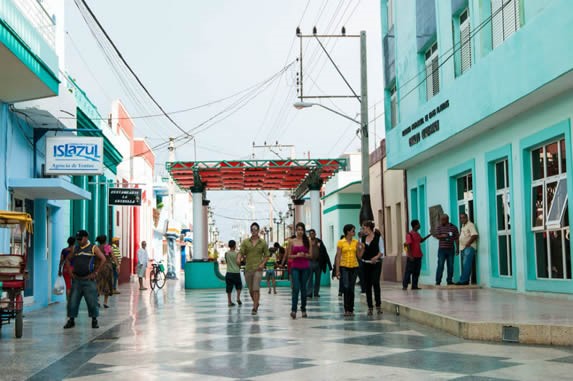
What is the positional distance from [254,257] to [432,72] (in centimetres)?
979

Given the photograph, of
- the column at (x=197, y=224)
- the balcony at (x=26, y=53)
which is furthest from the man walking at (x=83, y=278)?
the column at (x=197, y=224)

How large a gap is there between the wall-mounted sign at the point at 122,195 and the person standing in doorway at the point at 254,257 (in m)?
12.9

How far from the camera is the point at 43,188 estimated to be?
57.1ft

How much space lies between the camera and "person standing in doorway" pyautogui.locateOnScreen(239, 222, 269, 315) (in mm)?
15891

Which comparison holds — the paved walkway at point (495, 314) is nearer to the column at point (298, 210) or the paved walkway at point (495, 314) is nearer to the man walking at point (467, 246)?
the man walking at point (467, 246)

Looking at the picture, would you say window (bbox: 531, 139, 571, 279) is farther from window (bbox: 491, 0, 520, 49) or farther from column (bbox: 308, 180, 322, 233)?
column (bbox: 308, 180, 322, 233)

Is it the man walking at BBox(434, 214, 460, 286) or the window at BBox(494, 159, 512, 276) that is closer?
the window at BBox(494, 159, 512, 276)

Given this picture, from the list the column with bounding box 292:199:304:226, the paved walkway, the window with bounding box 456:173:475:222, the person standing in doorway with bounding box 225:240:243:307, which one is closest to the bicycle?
the column with bounding box 292:199:304:226

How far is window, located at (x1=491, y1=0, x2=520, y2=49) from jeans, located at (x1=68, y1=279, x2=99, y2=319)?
994 centimetres

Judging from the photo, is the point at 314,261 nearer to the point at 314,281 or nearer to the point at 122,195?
the point at 314,281

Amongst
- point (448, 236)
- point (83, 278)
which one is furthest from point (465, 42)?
point (83, 278)

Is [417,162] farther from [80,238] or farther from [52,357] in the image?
[52,357]

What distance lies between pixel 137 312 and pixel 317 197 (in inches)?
571

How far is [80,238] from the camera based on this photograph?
13.7 m
